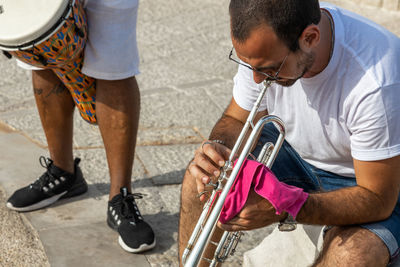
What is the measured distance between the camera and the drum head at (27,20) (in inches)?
96.7

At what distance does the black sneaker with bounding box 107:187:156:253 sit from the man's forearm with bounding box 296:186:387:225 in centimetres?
90

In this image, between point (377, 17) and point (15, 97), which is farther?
point (377, 17)

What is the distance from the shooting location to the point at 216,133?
93.8 inches

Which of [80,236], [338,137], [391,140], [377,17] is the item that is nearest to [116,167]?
[80,236]

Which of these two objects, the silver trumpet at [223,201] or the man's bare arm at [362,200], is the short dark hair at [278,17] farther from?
the man's bare arm at [362,200]

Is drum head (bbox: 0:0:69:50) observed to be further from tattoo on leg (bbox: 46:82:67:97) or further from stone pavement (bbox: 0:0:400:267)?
stone pavement (bbox: 0:0:400:267)

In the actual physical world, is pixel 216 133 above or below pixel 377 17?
above

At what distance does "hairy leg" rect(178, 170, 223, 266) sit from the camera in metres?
2.29

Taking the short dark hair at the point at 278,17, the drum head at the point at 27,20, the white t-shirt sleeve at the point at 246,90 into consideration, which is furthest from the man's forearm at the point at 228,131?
the drum head at the point at 27,20

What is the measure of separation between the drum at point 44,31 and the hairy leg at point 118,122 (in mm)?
217

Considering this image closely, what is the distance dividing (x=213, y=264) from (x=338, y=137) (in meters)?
0.61

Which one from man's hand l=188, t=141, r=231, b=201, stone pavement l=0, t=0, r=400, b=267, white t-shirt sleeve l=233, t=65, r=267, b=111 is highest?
white t-shirt sleeve l=233, t=65, r=267, b=111

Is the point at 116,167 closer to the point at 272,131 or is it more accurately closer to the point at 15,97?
the point at 272,131

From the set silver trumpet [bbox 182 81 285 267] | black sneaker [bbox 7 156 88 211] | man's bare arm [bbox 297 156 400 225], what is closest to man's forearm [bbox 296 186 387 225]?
man's bare arm [bbox 297 156 400 225]
